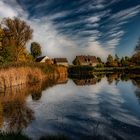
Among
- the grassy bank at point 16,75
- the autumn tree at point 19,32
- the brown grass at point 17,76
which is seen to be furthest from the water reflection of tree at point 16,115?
the autumn tree at point 19,32

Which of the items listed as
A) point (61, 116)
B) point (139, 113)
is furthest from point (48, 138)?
point (139, 113)

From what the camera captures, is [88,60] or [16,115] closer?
[16,115]

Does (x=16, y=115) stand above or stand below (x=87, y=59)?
below

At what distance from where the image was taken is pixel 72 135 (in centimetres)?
1334

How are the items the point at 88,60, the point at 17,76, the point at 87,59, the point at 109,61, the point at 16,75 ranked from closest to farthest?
the point at 16,75 → the point at 17,76 → the point at 109,61 → the point at 88,60 → the point at 87,59

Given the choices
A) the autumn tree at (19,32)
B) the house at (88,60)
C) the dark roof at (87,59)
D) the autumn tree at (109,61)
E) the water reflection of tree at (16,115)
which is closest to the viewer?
the water reflection of tree at (16,115)

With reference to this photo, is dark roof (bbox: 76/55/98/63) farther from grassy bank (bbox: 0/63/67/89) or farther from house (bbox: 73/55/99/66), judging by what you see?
grassy bank (bbox: 0/63/67/89)


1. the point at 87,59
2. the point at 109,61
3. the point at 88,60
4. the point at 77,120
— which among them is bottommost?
the point at 77,120

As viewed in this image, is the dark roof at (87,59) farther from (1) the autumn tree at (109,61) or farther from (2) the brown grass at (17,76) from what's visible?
(2) the brown grass at (17,76)

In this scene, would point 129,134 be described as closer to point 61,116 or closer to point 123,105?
point 61,116

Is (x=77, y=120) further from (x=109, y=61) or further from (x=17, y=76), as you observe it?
(x=109, y=61)

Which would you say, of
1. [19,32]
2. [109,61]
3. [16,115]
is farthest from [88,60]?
[16,115]

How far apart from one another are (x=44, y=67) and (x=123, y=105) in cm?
4051

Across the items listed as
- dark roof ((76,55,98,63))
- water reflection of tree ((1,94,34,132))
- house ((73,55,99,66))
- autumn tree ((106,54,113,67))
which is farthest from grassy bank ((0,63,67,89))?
dark roof ((76,55,98,63))
